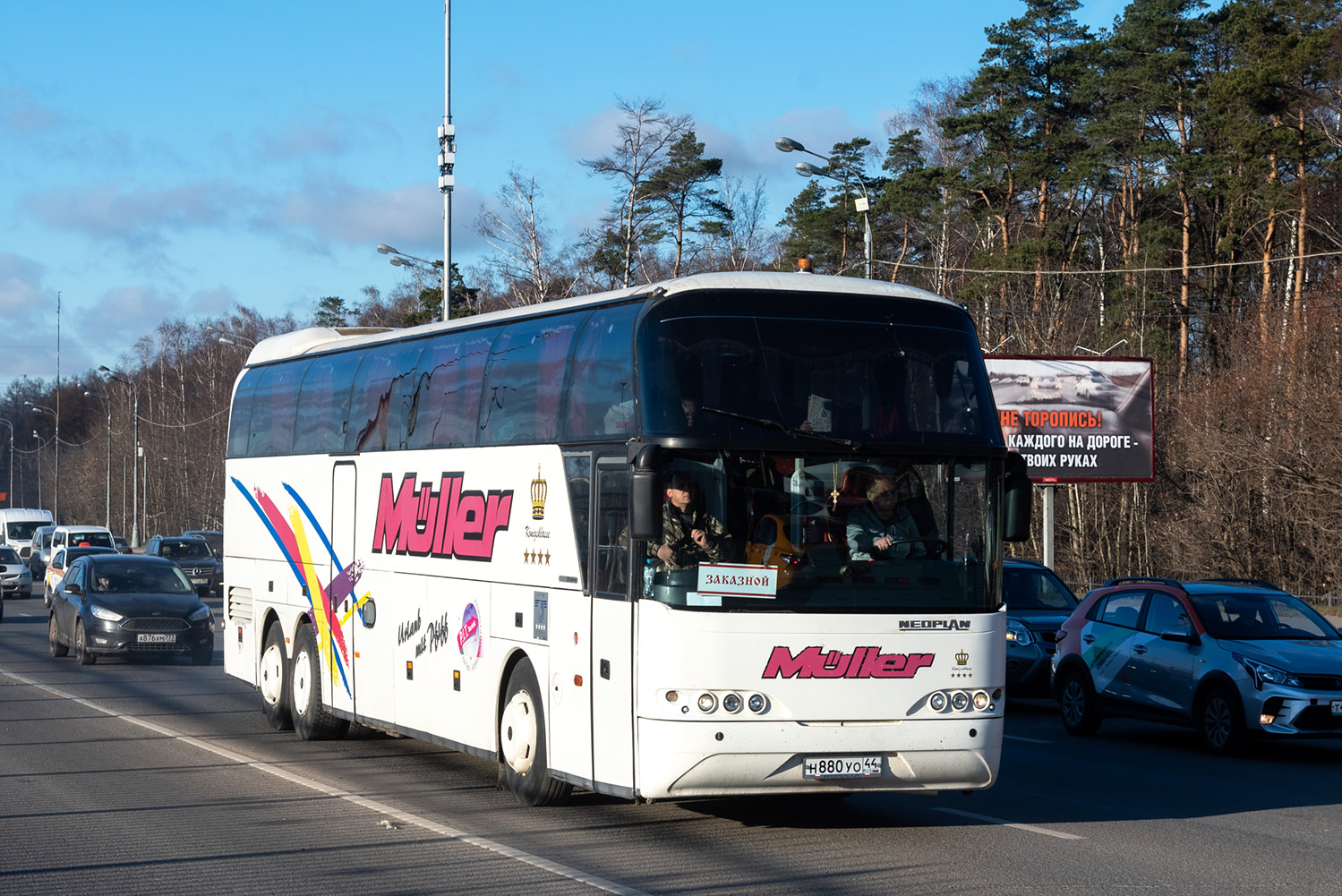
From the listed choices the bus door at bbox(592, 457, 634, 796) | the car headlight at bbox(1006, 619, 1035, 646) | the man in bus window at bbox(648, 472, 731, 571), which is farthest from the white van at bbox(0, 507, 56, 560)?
the man in bus window at bbox(648, 472, 731, 571)

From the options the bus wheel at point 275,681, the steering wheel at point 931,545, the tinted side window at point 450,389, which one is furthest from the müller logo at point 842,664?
the bus wheel at point 275,681

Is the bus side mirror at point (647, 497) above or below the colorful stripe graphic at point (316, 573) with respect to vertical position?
above

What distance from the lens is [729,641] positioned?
9.14 metres

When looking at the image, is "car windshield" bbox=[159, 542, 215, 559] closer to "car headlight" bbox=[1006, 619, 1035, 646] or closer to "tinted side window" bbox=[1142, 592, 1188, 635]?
"car headlight" bbox=[1006, 619, 1035, 646]

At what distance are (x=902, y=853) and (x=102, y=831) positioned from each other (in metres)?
4.85

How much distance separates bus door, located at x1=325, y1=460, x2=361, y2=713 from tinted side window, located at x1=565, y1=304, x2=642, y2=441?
14.4 feet

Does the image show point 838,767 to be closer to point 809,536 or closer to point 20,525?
point 809,536

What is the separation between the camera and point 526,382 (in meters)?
11.2

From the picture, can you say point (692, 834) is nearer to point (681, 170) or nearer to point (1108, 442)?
point (1108, 442)

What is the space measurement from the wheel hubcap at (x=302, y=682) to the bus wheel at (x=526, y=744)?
4.38 m

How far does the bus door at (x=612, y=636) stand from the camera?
942cm

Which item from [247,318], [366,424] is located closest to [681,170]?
[366,424]

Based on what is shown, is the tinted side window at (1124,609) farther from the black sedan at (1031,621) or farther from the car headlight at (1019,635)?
the car headlight at (1019,635)

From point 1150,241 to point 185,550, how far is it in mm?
30894
